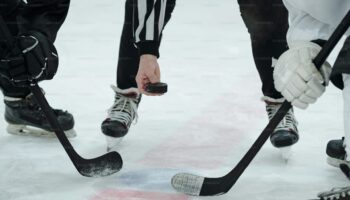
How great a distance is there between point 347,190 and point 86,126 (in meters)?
0.95

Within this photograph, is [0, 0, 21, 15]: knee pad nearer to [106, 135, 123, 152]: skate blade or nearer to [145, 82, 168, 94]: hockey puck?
[106, 135, 123, 152]: skate blade

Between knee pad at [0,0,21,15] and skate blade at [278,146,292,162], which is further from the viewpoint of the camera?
knee pad at [0,0,21,15]

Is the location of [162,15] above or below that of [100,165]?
above


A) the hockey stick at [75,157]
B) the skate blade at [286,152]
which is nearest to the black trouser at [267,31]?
the skate blade at [286,152]

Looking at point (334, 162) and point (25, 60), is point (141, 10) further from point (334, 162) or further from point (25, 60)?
point (334, 162)

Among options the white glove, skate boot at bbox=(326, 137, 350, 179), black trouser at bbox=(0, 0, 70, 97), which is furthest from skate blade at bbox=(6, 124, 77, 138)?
the white glove

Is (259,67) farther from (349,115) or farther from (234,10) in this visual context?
(234,10)

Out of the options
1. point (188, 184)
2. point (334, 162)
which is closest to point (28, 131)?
point (188, 184)

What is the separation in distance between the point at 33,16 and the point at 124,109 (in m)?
0.36

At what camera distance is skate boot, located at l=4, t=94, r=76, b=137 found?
1.84 m

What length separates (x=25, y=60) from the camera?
1493 millimetres

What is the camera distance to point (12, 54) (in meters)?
1.50

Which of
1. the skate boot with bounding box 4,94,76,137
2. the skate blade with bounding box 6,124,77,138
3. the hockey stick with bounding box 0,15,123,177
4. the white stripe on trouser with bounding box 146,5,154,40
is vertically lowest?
the skate blade with bounding box 6,124,77,138

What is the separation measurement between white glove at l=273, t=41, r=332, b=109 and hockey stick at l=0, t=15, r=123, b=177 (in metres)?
0.51
